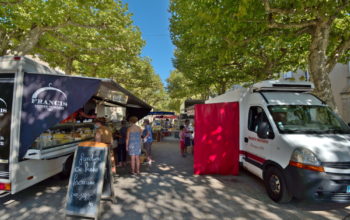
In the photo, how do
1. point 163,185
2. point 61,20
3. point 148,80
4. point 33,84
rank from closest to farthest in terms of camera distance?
point 33,84 < point 163,185 < point 61,20 < point 148,80

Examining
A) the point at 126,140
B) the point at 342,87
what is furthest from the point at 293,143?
the point at 342,87

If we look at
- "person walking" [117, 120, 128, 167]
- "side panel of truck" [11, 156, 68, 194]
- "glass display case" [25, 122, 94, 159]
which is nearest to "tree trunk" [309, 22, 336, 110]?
"person walking" [117, 120, 128, 167]

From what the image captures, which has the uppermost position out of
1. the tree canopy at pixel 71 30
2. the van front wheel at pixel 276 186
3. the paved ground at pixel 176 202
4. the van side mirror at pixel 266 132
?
the tree canopy at pixel 71 30

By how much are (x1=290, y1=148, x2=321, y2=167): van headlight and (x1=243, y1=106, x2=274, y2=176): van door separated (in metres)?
0.61

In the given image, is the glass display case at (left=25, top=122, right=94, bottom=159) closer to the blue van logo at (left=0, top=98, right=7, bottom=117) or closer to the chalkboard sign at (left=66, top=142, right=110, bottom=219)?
the blue van logo at (left=0, top=98, right=7, bottom=117)

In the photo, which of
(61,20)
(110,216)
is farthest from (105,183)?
(61,20)

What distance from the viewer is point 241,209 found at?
3688 millimetres

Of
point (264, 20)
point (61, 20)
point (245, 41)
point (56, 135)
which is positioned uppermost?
point (61, 20)

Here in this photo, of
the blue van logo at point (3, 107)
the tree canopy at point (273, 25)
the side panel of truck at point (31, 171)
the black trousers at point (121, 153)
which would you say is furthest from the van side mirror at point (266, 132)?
the blue van logo at point (3, 107)

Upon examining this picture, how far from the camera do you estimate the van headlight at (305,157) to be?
328 cm

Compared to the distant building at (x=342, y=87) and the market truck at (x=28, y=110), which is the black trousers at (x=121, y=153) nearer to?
the market truck at (x=28, y=110)

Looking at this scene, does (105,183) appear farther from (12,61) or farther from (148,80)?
(148,80)

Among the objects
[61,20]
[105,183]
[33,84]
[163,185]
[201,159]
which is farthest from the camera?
A: [61,20]

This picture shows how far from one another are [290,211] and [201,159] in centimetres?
257
